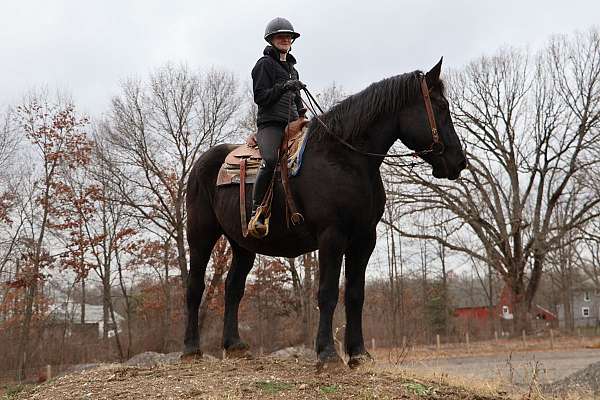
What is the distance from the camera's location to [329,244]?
18.4 ft

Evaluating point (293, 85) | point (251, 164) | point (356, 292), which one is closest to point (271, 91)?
point (293, 85)

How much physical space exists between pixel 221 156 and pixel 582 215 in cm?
3291

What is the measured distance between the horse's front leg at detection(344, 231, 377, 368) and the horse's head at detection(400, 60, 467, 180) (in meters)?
1.00

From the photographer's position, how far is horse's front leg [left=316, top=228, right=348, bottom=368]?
5.62m

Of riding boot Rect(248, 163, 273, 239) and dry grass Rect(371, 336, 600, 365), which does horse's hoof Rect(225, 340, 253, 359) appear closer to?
riding boot Rect(248, 163, 273, 239)

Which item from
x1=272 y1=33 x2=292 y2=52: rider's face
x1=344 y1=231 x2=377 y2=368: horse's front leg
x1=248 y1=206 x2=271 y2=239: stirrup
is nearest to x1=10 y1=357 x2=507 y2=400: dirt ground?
x1=344 y1=231 x2=377 y2=368: horse's front leg

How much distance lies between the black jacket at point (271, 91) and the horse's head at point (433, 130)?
51.6 inches

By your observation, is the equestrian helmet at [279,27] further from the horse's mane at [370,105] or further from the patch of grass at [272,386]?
the patch of grass at [272,386]

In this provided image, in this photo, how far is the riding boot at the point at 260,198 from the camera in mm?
6016

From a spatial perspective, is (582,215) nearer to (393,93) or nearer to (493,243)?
(493,243)

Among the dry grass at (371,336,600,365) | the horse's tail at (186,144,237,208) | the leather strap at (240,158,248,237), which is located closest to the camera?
the leather strap at (240,158,248,237)

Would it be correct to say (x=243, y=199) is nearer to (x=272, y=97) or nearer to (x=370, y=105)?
(x=272, y=97)

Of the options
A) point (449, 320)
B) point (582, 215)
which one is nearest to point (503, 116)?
point (582, 215)

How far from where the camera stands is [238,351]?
24.2ft
